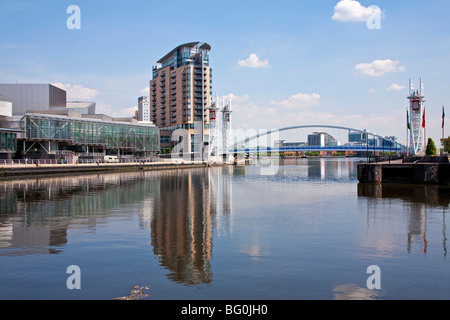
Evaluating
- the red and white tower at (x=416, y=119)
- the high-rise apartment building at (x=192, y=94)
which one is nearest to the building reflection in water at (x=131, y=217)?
the red and white tower at (x=416, y=119)

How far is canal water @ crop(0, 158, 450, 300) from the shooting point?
583 inches

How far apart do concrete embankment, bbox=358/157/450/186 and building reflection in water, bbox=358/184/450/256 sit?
10.6ft

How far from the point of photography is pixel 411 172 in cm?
6194

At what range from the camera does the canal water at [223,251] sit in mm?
14805

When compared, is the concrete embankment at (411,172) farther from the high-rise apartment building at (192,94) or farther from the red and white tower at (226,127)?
the high-rise apartment building at (192,94)

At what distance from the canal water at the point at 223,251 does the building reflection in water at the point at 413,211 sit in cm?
10

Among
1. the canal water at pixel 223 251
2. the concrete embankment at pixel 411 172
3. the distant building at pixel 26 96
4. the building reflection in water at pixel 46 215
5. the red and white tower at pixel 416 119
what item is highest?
the distant building at pixel 26 96

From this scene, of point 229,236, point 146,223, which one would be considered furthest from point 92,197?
point 229,236

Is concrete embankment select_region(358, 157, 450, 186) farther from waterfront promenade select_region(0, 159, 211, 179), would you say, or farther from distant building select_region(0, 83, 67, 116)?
distant building select_region(0, 83, 67, 116)

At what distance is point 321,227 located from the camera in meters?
26.7

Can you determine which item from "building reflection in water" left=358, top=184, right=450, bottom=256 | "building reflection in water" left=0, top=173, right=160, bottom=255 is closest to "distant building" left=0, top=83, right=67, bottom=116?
"building reflection in water" left=0, top=173, right=160, bottom=255
